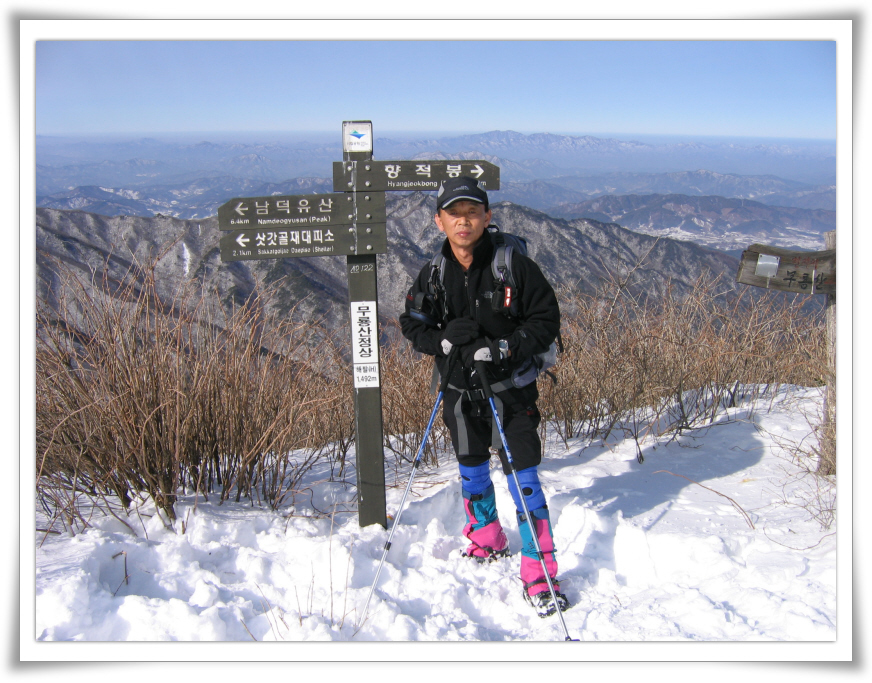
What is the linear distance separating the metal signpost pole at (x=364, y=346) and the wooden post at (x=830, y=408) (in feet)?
8.57

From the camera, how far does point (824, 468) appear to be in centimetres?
337

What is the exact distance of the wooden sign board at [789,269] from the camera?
3.29 meters

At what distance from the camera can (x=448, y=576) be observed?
2695 millimetres

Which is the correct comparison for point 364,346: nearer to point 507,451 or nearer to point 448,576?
point 507,451

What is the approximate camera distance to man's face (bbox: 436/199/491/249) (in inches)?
101

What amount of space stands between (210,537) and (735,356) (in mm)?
4120

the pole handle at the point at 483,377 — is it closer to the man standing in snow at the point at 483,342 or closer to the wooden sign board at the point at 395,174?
the man standing in snow at the point at 483,342

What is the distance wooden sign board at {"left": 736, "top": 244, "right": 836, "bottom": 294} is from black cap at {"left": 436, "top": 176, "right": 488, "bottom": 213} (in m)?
1.86

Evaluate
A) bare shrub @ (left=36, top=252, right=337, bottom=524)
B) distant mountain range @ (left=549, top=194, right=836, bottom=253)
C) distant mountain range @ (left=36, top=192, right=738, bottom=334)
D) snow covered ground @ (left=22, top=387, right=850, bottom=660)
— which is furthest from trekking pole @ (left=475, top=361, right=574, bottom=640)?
distant mountain range @ (left=549, top=194, right=836, bottom=253)

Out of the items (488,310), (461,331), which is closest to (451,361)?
(461,331)

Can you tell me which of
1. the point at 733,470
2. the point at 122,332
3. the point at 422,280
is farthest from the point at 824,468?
the point at 122,332

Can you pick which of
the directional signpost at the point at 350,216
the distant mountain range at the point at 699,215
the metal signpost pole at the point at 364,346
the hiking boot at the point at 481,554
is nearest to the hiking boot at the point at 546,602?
the hiking boot at the point at 481,554

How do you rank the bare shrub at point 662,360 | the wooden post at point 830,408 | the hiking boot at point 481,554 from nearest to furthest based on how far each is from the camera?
the hiking boot at point 481,554 → the wooden post at point 830,408 → the bare shrub at point 662,360
